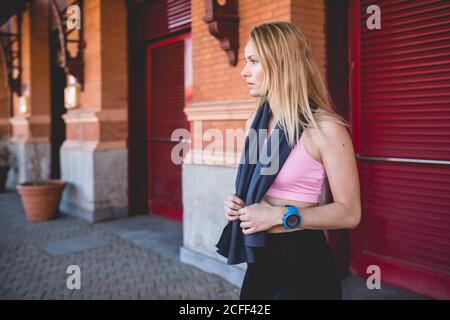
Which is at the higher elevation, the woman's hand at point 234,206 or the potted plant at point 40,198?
the woman's hand at point 234,206

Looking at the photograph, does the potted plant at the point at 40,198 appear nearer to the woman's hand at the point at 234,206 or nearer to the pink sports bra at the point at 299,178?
the woman's hand at the point at 234,206

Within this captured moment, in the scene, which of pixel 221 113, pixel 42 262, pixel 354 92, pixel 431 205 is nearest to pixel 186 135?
pixel 221 113

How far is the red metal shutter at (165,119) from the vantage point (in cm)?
722

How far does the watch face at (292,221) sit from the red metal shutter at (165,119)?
554cm

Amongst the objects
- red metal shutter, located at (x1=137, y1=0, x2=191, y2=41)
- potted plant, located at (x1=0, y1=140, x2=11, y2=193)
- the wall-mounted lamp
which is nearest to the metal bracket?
red metal shutter, located at (x1=137, y1=0, x2=191, y2=41)

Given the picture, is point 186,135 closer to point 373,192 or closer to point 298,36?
point 373,192

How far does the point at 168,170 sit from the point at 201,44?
2.99 meters

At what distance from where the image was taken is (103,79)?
301 inches

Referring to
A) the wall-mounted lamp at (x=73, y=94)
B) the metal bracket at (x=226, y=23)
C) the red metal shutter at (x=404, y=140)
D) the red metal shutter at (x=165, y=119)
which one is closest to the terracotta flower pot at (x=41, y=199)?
the wall-mounted lamp at (x=73, y=94)

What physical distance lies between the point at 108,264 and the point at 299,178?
13.8ft

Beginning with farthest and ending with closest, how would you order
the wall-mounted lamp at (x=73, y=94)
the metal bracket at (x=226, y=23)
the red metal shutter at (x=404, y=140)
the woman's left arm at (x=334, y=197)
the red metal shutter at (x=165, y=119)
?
the wall-mounted lamp at (x=73, y=94)
the red metal shutter at (x=165, y=119)
the metal bracket at (x=226, y=23)
the red metal shutter at (x=404, y=140)
the woman's left arm at (x=334, y=197)

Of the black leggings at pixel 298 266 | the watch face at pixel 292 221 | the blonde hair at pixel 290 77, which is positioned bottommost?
the black leggings at pixel 298 266

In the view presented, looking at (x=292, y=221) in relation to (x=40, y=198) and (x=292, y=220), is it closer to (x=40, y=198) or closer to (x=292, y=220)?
(x=292, y=220)

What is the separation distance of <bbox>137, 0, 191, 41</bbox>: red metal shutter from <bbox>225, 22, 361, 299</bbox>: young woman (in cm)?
511
